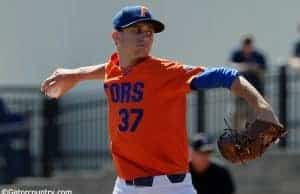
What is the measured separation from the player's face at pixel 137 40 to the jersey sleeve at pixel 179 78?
23 cm

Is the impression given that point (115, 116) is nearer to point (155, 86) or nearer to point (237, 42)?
point (155, 86)

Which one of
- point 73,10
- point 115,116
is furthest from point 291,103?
point 115,116

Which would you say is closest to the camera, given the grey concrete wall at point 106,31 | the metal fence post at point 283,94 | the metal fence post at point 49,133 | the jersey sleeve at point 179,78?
the jersey sleeve at point 179,78

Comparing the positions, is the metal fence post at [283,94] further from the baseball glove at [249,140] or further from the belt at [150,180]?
the belt at [150,180]

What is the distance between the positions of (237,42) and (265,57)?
829 mm

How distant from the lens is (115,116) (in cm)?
718

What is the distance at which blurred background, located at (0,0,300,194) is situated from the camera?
14914mm

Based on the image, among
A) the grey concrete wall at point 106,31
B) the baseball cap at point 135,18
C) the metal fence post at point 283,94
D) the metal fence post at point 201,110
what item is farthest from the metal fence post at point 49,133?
the baseball cap at point 135,18

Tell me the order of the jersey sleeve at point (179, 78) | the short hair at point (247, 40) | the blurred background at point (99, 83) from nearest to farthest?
the jersey sleeve at point (179, 78) < the blurred background at point (99, 83) < the short hair at point (247, 40)

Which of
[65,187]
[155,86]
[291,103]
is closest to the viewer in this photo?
[155,86]

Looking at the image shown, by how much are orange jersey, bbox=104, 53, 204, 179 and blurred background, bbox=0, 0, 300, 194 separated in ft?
23.8

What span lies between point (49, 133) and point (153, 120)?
365 inches

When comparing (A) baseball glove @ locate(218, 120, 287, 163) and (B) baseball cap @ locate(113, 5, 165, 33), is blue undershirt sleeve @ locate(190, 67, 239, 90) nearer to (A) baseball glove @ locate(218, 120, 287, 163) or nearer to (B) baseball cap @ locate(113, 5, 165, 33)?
(A) baseball glove @ locate(218, 120, 287, 163)

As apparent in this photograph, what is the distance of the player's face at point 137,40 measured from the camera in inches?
281
